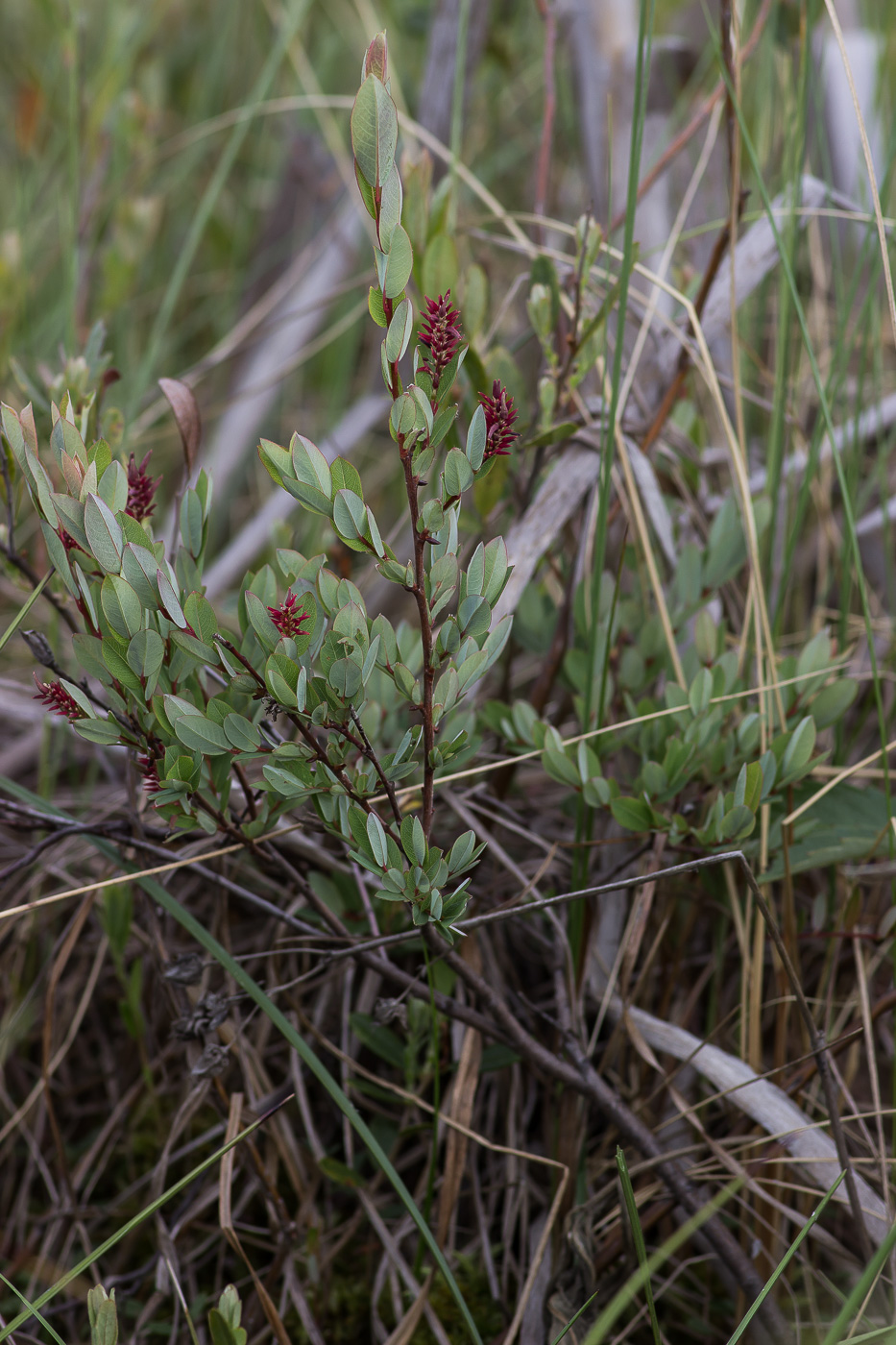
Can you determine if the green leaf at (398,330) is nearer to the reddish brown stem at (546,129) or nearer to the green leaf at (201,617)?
the green leaf at (201,617)

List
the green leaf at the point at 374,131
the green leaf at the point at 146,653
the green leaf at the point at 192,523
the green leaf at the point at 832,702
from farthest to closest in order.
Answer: the green leaf at the point at 832,702
the green leaf at the point at 192,523
the green leaf at the point at 146,653
the green leaf at the point at 374,131

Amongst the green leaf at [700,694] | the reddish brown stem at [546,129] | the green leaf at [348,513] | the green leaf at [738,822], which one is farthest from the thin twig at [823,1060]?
the reddish brown stem at [546,129]

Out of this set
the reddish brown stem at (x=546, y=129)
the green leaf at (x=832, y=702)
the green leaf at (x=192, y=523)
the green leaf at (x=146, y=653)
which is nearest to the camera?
the green leaf at (x=146, y=653)

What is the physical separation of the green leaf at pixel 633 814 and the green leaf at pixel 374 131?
497 millimetres

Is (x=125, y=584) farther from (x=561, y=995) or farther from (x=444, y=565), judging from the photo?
(x=561, y=995)

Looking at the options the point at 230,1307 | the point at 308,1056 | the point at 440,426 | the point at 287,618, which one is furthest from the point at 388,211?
the point at 230,1307

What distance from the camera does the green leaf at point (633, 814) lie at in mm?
779

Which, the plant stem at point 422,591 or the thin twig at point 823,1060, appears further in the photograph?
the thin twig at point 823,1060

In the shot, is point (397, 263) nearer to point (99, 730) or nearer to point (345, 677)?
point (345, 677)

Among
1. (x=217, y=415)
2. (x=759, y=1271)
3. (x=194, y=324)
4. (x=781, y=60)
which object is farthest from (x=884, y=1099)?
(x=194, y=324)

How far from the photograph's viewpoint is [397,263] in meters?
0.52

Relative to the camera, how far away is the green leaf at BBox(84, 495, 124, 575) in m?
0.56

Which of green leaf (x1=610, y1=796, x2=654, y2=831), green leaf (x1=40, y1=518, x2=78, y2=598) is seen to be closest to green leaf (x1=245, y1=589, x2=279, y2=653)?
green leaf (x1=40, y1=518, x2=78, y2=598)

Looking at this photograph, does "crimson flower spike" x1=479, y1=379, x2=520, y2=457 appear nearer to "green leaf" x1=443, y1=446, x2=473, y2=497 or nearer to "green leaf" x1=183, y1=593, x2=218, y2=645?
"green leaf" x1=443, y1=446, x2=473, y2=497
